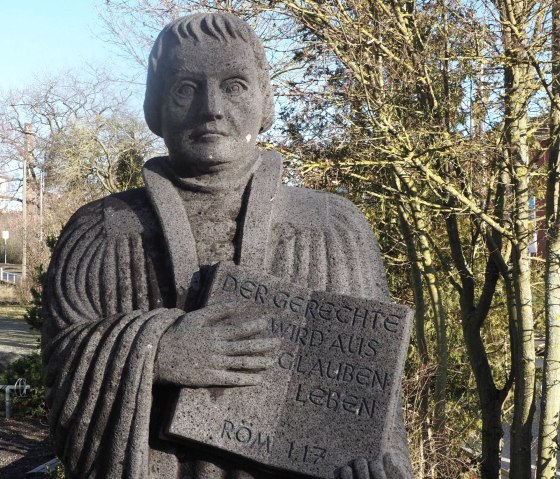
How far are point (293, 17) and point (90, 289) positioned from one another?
21.3ft

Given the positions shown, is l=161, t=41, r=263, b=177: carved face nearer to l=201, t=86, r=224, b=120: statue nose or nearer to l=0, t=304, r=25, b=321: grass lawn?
l=201, t=86, r=224, b=120: statue nose

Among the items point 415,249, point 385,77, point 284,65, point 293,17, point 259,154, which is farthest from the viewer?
point 284,65

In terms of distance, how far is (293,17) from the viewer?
8.80 meters

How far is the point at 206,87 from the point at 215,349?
99cm

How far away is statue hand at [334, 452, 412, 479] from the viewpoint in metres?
2.58

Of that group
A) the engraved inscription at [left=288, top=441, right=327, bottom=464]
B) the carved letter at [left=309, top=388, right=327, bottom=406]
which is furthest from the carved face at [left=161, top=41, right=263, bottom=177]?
the engraved inscription at [left=288, top=441, right=327, bottom=464]

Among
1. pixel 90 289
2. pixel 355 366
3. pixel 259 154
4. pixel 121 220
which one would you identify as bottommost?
pixel 355 366

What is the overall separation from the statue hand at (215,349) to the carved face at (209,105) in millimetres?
619

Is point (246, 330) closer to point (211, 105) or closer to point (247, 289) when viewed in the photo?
point (247, 289)

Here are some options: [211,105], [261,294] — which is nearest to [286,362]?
[261,294]

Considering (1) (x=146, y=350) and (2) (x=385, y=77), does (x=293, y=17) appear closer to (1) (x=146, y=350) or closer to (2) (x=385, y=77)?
(2) (x=385, y=77)

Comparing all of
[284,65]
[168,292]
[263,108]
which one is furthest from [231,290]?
[284,65]

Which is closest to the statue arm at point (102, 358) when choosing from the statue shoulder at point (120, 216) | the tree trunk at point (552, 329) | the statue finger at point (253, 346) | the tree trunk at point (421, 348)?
the statue shoulder at point (120, 216)

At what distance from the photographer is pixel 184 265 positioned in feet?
9.52
